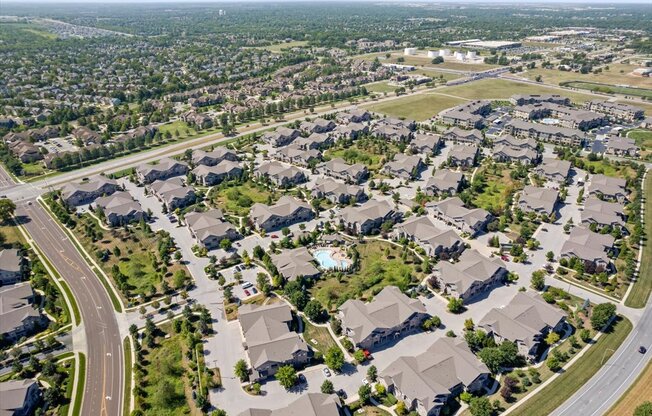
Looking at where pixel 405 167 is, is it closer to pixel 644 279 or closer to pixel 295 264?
pixel 295 264

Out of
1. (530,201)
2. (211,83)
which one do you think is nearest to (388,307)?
(530,201)

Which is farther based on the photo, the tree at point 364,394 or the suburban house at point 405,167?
the suburban house at point 405,167

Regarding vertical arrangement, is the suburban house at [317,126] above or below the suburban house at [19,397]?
above

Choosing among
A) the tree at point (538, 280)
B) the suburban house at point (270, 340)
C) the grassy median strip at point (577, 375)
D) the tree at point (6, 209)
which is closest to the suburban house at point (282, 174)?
the suburban house at point (270, 340)

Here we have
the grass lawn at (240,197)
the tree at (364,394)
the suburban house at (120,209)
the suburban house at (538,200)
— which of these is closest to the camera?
the tree at (364,394)

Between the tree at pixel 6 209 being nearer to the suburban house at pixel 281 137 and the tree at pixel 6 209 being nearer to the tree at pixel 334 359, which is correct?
the suburban house at pixel 281 137

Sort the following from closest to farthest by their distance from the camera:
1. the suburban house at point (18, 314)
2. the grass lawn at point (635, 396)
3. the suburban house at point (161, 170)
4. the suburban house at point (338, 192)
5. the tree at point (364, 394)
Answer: the grass lawn at point (635, 396) → the tree at point (364, 394) → the suburban house at point (18, 314) → the suburban house at point (338, 192) → the suburban house at point (161, 170)

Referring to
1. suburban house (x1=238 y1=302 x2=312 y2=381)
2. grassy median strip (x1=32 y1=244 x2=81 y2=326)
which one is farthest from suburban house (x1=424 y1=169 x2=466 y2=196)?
grassy median strip (x1=32 y1=244 x2=81 y2=326)

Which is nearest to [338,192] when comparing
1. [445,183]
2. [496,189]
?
[445,183]

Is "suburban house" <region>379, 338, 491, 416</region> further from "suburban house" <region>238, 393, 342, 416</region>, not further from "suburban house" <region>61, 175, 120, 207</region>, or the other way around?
"suburban house" <region>61, 175, 120, 207</region>
